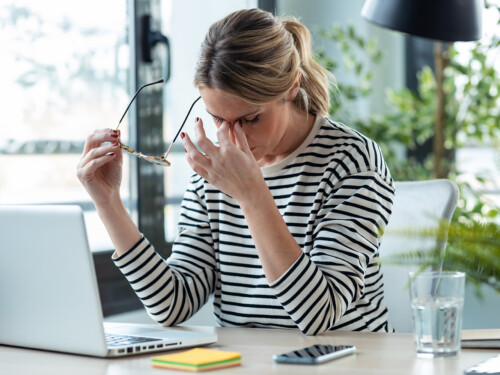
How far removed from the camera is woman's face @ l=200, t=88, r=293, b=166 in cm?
133

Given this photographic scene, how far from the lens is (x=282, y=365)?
96 centimetres

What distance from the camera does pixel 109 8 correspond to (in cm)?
215

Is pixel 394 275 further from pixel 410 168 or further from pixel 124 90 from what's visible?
pixel 410 168

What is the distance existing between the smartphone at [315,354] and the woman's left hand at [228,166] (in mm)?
300

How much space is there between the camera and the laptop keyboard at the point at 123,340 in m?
1.07

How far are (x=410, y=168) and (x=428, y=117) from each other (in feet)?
0.88

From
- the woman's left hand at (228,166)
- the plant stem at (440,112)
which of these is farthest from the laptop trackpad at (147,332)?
the plant stem at (440,112)

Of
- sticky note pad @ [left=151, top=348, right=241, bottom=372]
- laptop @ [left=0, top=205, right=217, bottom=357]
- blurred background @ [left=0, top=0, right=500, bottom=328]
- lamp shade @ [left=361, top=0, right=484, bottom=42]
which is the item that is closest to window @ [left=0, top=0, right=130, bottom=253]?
blurred background @ [left=0, top=0, right=500, bottom=328]

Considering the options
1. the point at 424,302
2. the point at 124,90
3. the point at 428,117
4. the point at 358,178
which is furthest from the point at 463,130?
the point at 424,302

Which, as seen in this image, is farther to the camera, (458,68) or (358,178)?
(458,68)

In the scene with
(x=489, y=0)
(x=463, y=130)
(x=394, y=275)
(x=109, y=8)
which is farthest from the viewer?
(x=463, y=130)

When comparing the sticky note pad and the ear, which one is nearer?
the sticky note pad

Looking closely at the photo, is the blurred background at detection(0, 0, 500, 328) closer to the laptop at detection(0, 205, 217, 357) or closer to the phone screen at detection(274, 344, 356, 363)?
the phone screen at detection(274, 344, 356, 363)

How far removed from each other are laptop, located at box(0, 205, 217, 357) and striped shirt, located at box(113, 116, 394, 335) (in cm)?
24
